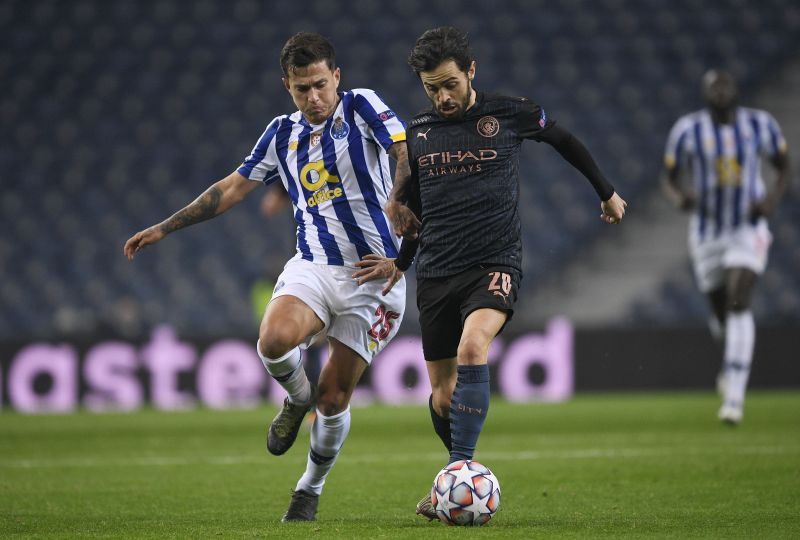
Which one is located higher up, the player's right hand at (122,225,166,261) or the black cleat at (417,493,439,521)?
the player's right hand at (122,225,166,261)

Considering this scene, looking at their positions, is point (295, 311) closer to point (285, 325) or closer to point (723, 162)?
point (285, 325)

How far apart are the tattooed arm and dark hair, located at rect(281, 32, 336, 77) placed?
1.71 ft

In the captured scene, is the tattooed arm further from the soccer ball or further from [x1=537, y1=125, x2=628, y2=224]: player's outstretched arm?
the soccer ball

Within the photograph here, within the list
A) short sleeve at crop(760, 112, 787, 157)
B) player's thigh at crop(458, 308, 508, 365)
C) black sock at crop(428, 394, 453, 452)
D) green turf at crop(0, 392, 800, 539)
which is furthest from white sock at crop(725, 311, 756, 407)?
player's thigh at crop(458, 308, 508, 365)

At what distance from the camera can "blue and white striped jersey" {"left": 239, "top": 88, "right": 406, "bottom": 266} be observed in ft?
15.9

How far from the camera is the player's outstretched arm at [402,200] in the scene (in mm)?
4516

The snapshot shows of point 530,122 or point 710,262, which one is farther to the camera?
point 710,262

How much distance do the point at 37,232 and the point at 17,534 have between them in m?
12.7

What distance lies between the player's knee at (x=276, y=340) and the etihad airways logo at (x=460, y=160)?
848mm

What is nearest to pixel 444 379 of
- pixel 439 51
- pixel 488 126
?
pixel 488 126

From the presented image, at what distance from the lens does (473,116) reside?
4637mm

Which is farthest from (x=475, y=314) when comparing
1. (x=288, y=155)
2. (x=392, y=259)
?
(x=288, y=155)

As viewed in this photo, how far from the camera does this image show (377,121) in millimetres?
4832

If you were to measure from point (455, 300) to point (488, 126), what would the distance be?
68 centimetres
